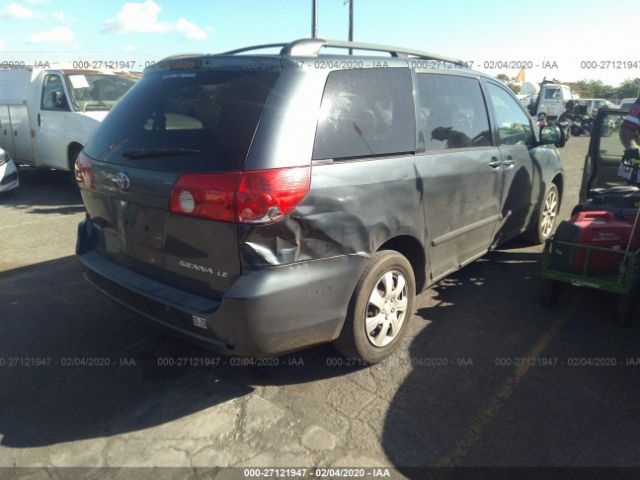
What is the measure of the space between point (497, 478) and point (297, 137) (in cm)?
186

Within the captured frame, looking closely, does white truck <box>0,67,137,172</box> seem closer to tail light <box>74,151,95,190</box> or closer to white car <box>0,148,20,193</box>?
white car <box>0,148,20,193</box>

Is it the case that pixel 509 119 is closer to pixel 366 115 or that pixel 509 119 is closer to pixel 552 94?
pixel 366 115

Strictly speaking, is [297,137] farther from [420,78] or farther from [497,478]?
[497,478]

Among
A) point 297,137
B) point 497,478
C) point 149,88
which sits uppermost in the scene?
point 149,88

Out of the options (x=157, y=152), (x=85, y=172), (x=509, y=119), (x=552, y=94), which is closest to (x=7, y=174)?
(x=85, y=172)

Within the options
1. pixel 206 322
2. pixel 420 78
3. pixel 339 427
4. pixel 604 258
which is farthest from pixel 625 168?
pixel 206 322

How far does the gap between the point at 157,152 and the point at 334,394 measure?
1669 millimetres

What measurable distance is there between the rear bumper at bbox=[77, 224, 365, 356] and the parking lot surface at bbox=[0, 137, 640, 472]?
444mm

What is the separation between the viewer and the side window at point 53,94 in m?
7.99

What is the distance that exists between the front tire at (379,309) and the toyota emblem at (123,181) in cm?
139

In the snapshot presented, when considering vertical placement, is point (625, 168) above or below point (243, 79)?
below

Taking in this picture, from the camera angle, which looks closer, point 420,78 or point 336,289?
point 336,289

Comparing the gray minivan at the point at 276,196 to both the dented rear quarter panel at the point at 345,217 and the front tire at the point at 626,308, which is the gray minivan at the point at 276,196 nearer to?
the dented rear quarter panel at the point at 345,217

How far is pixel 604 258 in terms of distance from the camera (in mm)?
3637
